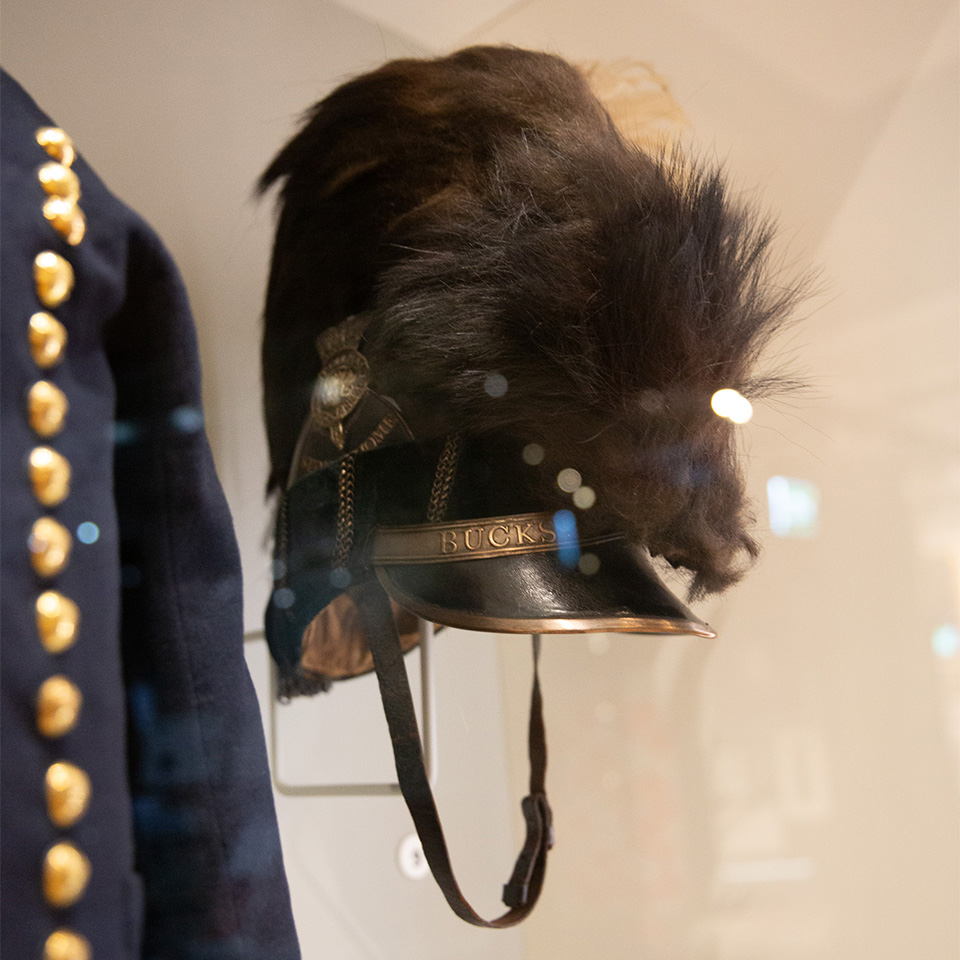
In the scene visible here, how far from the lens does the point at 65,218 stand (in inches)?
14.6

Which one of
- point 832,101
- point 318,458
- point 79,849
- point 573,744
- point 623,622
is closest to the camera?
point 79,849

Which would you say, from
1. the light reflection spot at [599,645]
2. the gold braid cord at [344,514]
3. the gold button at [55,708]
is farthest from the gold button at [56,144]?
the light reflection spot at [599,645]

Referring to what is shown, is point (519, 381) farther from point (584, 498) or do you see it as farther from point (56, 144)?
point (56, 144)

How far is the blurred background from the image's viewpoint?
82 centimetres

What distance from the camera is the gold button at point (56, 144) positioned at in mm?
389

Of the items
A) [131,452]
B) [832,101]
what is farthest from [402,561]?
[832,101]

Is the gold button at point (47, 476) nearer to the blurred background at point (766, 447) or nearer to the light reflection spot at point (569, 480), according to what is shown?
the light reflection spot at point (569, 480)

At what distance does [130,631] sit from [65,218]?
0.18 meters

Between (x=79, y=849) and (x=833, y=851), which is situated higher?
(x=79, y=849)

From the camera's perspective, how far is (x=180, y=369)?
0.41 metres

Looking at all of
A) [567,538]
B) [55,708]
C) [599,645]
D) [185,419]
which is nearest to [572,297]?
[567,538]

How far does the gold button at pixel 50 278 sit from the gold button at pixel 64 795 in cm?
18

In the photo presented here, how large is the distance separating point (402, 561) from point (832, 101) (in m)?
0.64

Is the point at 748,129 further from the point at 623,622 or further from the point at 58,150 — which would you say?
the point at 58,150
